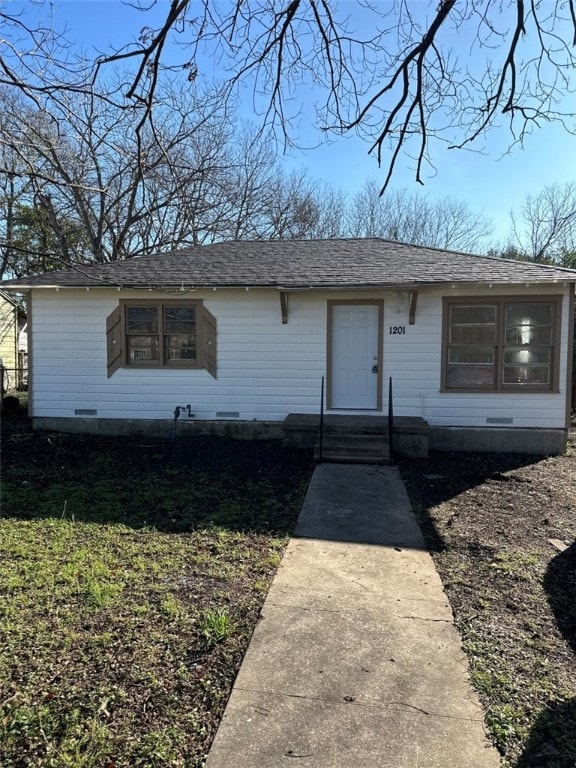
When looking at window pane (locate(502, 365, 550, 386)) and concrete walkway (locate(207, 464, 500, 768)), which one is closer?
concrete walkway (locate(207, 464, 500, 768))

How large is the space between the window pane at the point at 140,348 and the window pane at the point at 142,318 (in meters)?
0.17

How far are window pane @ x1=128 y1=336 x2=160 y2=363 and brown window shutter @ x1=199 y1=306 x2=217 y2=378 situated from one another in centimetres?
103

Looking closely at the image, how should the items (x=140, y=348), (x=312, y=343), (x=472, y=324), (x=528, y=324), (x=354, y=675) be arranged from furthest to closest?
(x=140, y=348) → (x=312, y=343) → (x=472, y=324) → (x=528, y=324) → (x=354, y=675)

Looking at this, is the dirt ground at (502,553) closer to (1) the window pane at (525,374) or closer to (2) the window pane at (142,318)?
(1) the window pane at (525,374)

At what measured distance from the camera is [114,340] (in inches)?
368

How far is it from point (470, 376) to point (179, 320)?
5.52 meters

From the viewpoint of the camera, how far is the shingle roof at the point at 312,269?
828cm

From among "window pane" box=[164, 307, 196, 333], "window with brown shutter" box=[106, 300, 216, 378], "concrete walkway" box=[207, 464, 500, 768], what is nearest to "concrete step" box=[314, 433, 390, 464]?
"window with brown shutter" box=[106, 300, 216, 378]

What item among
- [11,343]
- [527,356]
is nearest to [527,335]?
[527,356]

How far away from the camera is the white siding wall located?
8.61 metres

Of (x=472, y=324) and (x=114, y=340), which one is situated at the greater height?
(x=472, y=324)

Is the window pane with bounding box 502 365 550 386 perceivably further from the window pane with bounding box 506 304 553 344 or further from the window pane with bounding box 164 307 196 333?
the window pane with bounding box 164 307 196 333

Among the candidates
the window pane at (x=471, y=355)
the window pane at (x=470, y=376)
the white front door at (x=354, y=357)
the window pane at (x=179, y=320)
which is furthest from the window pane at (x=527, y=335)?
the window pane at (x=179, y=320)

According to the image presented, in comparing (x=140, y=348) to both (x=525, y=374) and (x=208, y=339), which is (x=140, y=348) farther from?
(x=525, y=374)
